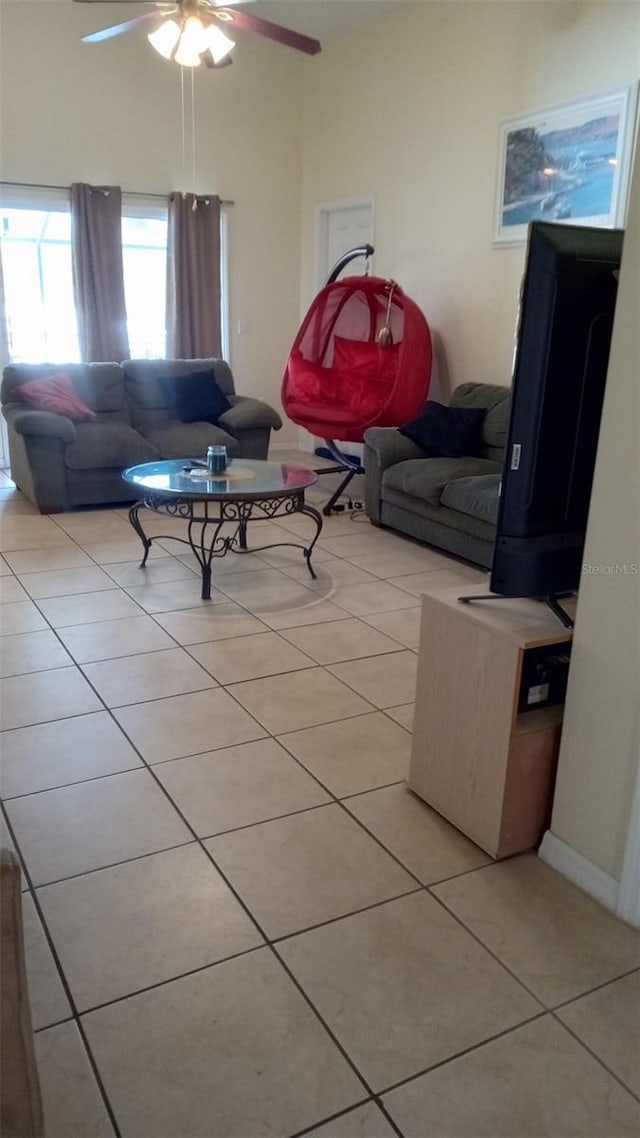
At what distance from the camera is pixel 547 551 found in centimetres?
188

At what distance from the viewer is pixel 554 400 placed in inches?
68.6

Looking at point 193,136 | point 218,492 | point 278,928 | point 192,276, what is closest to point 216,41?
point 218,492

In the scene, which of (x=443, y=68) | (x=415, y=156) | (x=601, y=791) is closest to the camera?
(x=601, y=791)

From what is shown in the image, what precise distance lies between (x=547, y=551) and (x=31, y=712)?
68.7 inches

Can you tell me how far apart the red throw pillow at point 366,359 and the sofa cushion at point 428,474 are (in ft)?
3.22

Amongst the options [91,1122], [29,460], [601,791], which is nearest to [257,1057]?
[91,1122]

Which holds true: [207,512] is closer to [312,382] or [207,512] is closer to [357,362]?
[312,382]

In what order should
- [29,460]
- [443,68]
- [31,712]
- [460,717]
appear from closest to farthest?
[460,717] < [31,712] < [29,460] < [443,68]

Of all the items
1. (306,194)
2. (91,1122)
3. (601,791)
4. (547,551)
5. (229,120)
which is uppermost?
(229,120)

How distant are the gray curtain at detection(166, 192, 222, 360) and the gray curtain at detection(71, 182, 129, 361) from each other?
432 millimetres

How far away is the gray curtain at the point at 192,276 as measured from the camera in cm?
652

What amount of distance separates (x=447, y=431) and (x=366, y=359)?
1.10m

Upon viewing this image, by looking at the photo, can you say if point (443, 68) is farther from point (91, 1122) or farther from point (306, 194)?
point (91, 1122)

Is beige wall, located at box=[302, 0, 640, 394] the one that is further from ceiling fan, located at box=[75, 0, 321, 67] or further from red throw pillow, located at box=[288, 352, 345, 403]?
ceiling fan, located at box=[75, 0, 321, 67]
